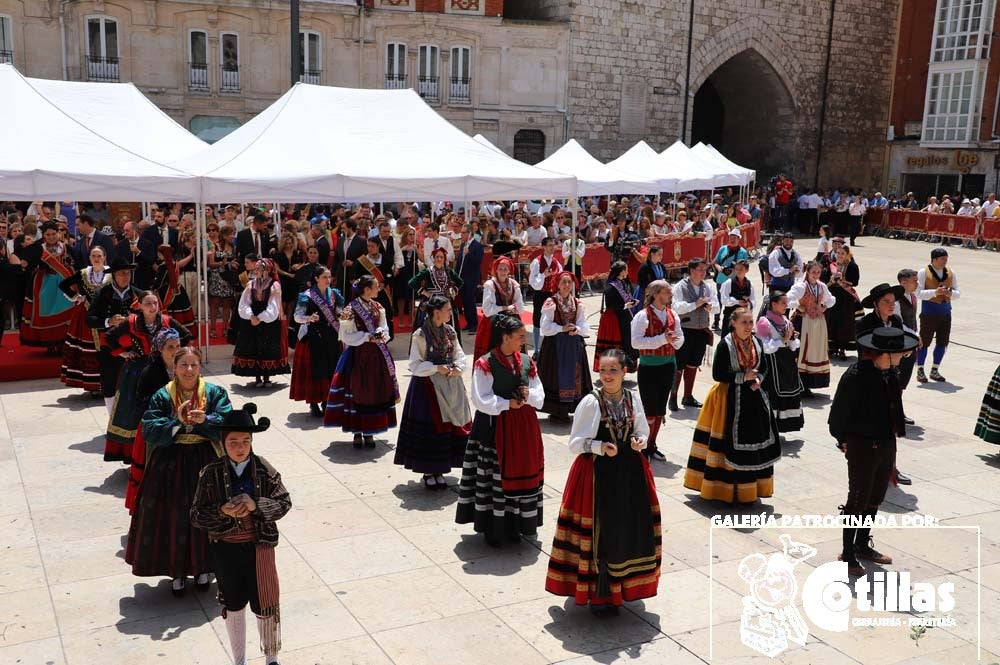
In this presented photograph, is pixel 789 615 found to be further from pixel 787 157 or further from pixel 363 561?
pixel 787 157

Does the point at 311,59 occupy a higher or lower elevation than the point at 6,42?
higher

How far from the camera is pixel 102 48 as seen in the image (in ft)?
88.5

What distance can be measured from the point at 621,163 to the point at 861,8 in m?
23.7

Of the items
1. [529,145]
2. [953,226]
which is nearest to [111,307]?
[529,145]

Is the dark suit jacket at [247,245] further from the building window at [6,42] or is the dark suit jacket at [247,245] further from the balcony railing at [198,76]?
the building window at [6,42]

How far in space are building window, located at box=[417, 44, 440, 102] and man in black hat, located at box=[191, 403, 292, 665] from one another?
2728 cm

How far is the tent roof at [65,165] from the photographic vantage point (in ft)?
37.6

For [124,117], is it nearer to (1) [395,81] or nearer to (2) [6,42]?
(2) [6,42]

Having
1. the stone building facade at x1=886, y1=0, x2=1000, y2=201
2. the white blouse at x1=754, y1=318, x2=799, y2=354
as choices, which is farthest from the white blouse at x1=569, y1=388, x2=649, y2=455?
the stone building facade at x1=886, y1=0, x2=1000, y2=201

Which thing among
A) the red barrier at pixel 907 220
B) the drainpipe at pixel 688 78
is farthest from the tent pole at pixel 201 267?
the drainpipe at pixel 688 78

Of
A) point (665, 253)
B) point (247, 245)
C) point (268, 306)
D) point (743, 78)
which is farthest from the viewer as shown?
point (743, 78)

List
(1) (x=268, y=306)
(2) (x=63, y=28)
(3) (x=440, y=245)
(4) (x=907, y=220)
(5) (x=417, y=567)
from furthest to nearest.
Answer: (4) (x=907, y=220)
(2) (x=63, y=28)
(3) (x=440, y=245)
(1) (x=268, y=306)
(5) (x=417, y=567)

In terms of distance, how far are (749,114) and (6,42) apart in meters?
28.8

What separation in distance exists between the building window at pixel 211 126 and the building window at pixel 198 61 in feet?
2.94
